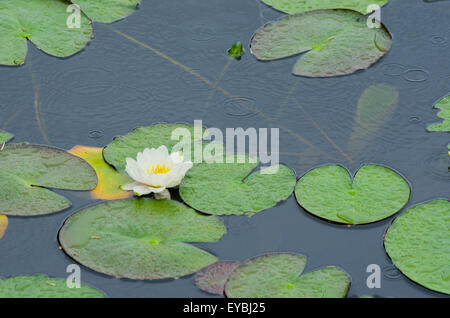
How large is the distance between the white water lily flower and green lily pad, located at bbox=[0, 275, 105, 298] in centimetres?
51

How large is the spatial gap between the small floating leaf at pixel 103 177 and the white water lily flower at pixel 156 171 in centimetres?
4

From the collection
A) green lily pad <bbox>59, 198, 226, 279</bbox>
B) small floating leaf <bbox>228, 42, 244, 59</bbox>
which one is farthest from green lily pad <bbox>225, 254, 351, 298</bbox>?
small floating leaf <bbox>228, 42, 244, 59</bbox>

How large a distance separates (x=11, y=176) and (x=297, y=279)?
1276mm

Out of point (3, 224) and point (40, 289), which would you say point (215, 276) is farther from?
point (3, 224)

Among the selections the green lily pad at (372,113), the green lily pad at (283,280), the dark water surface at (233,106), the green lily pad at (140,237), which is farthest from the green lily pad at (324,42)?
the green lily pad at (283,280)

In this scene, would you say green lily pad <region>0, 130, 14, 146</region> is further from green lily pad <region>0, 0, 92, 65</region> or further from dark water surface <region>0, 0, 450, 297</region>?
green lily pad <region>0, 0, 92, 65</region>

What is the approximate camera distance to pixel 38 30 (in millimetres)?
3973

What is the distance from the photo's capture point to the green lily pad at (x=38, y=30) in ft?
12.6

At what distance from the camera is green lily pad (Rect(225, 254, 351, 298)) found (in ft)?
8.41

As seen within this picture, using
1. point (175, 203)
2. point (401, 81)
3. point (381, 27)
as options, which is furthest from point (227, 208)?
point (381, 27)

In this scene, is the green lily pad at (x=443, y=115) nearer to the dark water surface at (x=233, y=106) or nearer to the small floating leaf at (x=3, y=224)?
the dark water surface at (x=233, y=106)

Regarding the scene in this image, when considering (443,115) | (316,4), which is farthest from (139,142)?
(316,4)

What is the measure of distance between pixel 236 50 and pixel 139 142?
2.93 ft

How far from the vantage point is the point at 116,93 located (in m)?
3.58
